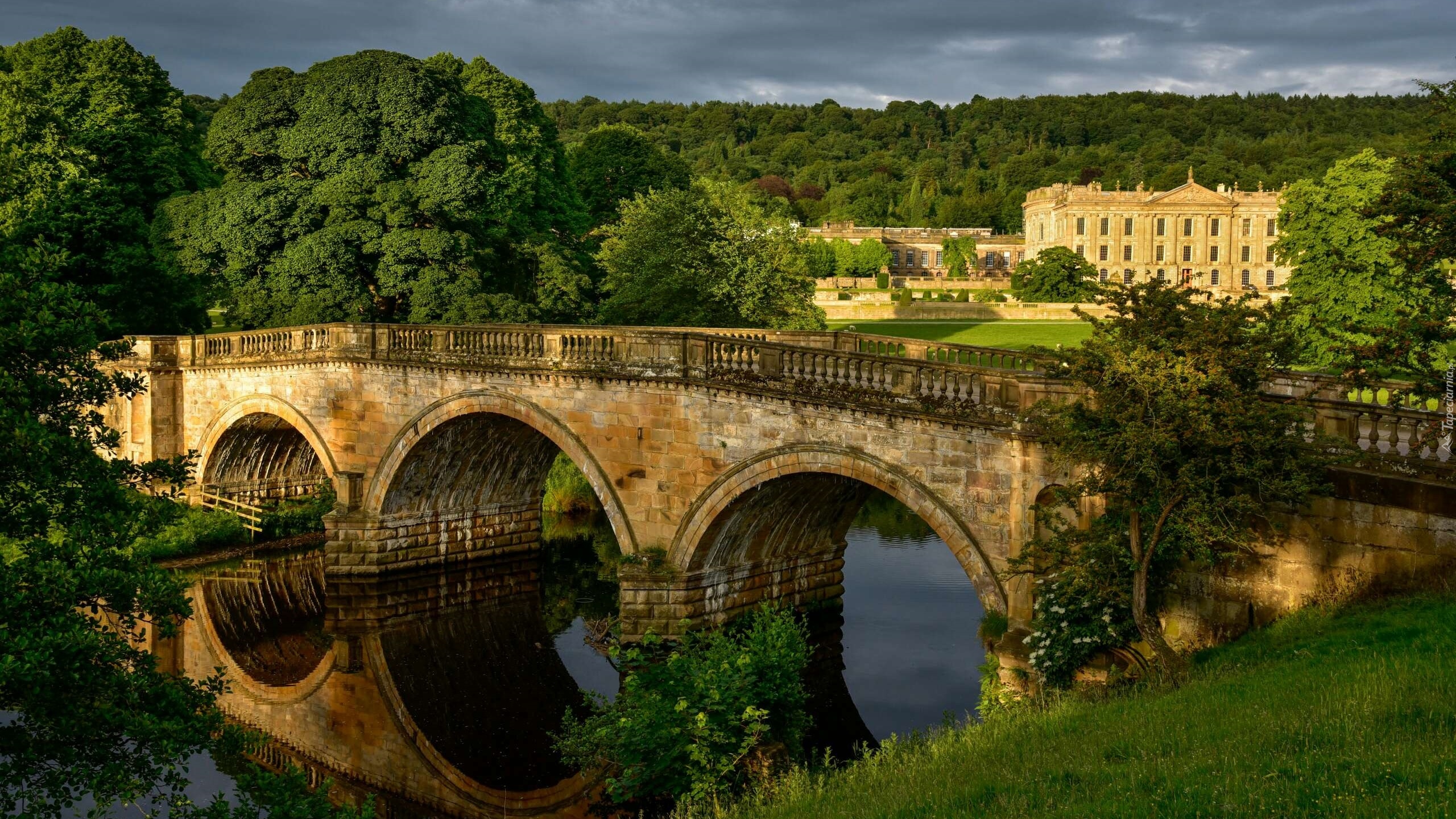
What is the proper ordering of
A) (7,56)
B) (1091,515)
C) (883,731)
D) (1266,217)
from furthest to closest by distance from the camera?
(1266,217), (7,56), (883,731), (1091,515)

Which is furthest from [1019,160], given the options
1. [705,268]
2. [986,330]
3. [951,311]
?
[705,268]

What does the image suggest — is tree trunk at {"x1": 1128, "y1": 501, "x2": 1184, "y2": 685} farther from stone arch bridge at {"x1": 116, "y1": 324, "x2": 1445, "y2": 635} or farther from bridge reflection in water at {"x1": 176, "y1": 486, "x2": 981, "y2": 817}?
bridge reflection in water at {"x1": 176, "y1": 486, "x2": 981, "y2": 817}

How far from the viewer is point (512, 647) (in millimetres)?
26828

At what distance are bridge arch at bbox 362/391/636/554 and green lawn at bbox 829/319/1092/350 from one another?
2131cm

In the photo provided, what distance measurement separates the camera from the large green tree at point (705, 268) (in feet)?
120

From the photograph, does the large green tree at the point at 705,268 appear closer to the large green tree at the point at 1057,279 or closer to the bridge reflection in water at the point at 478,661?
the bridge reflection in water at the point at 478,661

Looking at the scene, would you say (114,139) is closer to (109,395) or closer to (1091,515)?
(109,395)

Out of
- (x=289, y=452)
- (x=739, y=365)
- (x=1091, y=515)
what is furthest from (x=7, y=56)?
(x=1091, y=515)

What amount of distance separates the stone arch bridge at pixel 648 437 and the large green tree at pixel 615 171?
21697 mm

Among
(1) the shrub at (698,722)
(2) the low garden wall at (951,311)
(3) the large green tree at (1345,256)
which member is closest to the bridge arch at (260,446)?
(1) the shrub at (698,722)

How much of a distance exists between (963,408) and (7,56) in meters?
39.1

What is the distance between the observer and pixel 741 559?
80.4 ft

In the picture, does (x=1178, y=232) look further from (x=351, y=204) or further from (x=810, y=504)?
(x=810, y=504)

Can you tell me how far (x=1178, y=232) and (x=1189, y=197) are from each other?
3.51 m
